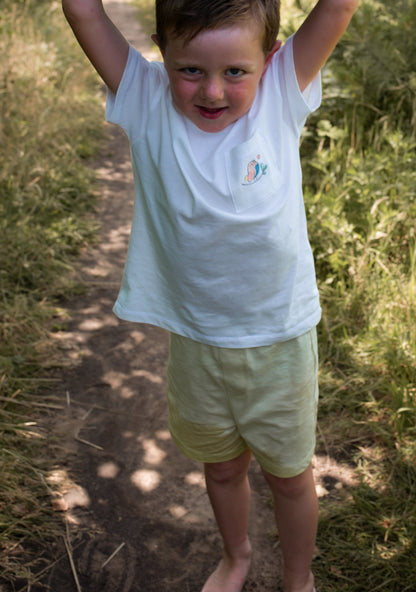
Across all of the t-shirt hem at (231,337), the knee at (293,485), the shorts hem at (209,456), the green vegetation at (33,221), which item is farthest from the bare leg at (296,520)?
the green vegetation at (33,221)

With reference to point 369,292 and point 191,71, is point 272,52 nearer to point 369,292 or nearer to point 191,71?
point 191,71

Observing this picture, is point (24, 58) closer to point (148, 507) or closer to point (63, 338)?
point (63, 338)

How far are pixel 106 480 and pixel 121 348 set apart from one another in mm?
1034

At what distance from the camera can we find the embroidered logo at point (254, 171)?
144 cm

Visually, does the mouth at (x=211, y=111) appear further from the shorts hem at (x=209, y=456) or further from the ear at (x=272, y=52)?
the shorts hem at (x=209, y=456)

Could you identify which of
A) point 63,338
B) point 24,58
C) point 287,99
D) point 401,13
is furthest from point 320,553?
point 24,58

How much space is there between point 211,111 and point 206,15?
0.22 meters

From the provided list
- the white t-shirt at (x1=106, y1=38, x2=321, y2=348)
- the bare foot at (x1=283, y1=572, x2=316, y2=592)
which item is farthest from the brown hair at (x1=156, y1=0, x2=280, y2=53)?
the bare foot at (x1=283, y1=572, x2=316, y2=592)

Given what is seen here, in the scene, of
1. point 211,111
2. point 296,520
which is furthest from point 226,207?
point 296,520

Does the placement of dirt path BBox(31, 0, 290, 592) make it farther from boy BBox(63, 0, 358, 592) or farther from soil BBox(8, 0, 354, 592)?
boy BBox(63, 0, 358, 592)

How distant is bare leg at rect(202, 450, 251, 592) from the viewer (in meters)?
1.91

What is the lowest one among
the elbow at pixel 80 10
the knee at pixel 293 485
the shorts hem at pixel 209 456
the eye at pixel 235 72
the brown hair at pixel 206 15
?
the knee at pixel 293 485

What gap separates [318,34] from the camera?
1415 millimetres

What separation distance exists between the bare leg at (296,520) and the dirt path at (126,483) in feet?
0.80
